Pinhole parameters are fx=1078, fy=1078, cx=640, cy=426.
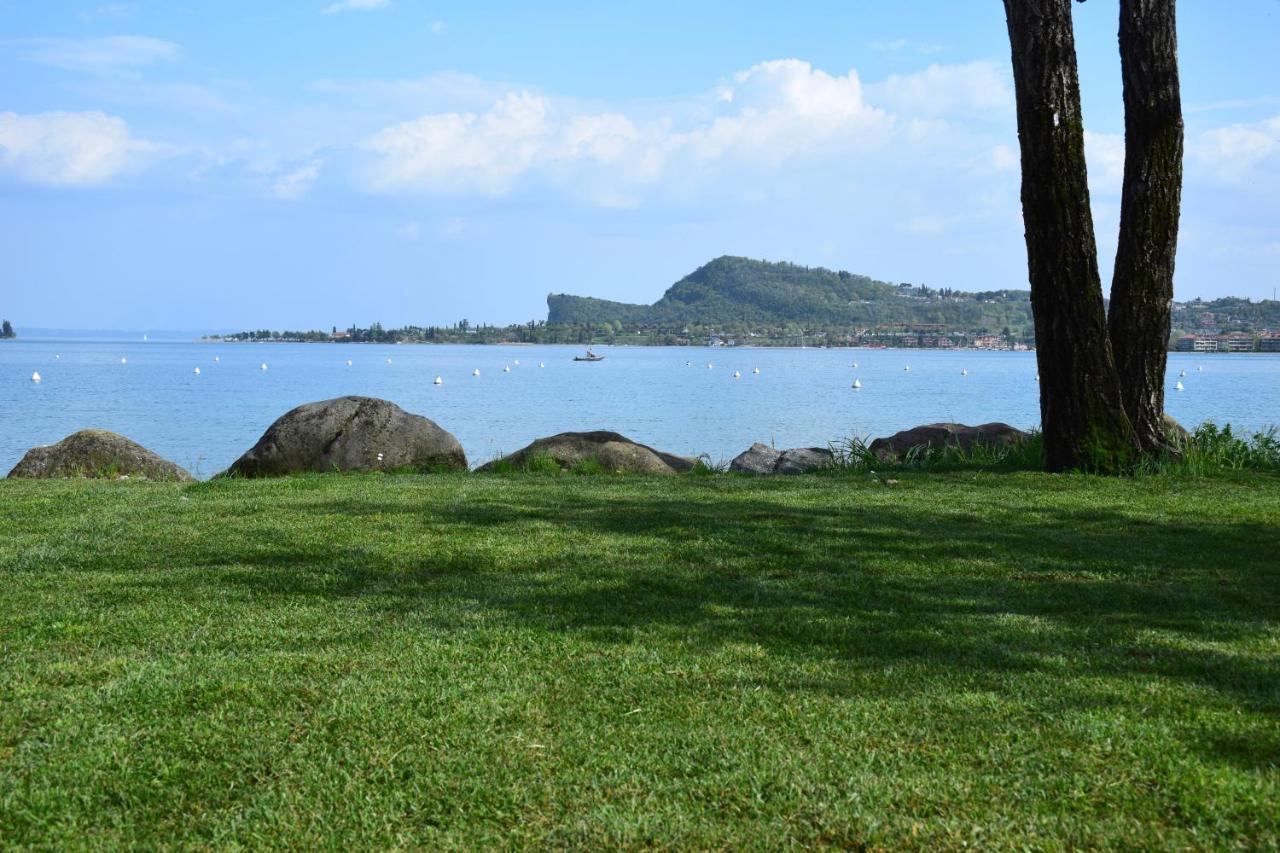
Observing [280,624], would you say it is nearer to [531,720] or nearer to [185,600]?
[185,600]

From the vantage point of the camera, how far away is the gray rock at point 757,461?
50.0 feet

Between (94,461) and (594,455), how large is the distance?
6.70 meters

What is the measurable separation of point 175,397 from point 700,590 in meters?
51.6

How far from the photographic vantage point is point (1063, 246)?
34.3ft

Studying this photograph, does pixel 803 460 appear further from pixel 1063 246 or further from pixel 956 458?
pixel 1063 246

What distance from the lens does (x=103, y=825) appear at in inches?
124

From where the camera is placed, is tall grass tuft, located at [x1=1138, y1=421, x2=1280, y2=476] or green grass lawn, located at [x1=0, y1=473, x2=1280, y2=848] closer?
green grass lawn, located at [x1=0, y1=473, x2=1280, y2=848]

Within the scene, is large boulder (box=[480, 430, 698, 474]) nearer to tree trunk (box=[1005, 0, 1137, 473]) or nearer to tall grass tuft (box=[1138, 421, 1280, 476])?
tree trunk (box=[1005, 0, 1137, 473])

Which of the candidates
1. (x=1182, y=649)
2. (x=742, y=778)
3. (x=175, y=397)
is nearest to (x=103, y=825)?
(x=742, y=778)

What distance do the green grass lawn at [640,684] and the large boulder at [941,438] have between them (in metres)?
6.34

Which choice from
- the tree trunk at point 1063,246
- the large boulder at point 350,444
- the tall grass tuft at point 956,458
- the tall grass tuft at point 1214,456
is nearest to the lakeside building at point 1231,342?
the tall grass tuft at point 1214,456

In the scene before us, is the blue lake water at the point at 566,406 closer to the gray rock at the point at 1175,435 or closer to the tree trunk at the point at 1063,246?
the gray rock at the point at 1175,435

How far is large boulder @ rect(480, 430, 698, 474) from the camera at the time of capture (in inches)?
569

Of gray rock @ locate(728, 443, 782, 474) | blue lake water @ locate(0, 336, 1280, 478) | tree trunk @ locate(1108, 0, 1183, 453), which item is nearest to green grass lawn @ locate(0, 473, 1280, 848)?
tree trunk @ locate(1108, 0, 1183, 453)
